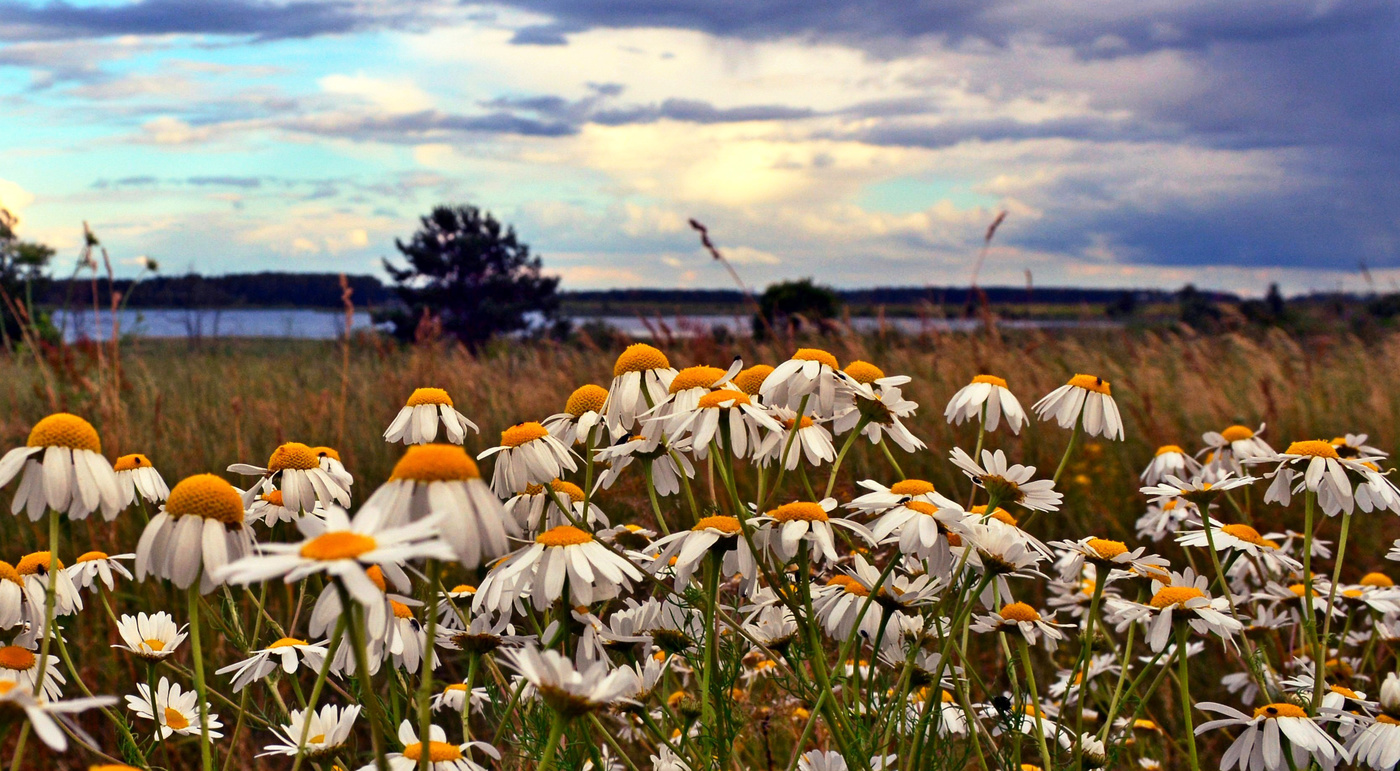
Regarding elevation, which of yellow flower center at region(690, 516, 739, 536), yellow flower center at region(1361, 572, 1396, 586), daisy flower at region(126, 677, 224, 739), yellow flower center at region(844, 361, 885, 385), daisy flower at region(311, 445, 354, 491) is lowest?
yellow flower center at region(1361, 572, 1396, 586)

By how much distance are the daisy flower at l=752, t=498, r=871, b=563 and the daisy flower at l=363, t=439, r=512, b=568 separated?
475 mm

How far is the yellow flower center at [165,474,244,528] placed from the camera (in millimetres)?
960

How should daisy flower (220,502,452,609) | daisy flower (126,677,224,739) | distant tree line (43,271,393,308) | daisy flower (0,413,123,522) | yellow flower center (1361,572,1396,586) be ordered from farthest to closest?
1. distant tree line (43,271,393,308)
2. yellow flower center (1361,572,1396,586)
3. daisy flower (126,677,224,739)
4. daisy flower (0,413,123,522)
5. daisy flower (220,502,452,609)

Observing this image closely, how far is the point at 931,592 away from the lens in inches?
57.7

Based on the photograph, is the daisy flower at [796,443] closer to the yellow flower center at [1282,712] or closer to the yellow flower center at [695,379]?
the yellow flower center at [695,379]

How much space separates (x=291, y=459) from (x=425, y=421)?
0.67 ft

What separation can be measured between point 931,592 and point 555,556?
615 mm

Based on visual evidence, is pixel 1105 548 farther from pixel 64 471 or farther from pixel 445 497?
pixel 64 471

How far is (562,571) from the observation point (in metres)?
1.12

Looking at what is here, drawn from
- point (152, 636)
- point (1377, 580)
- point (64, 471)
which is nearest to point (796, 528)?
point (64, 471)

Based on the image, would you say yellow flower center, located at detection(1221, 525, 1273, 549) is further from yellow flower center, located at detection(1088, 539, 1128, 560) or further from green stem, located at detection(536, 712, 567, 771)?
green stem, located at detection(536, 712, 567, 771)

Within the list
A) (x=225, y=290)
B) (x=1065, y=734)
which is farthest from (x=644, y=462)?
(x=225, y=290)

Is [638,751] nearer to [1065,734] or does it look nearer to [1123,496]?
[1065,734]

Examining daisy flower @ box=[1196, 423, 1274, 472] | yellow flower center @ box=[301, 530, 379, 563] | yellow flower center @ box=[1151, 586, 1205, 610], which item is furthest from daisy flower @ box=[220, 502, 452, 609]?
daisy flower @ box=[1196, 423, 1274, 472]
